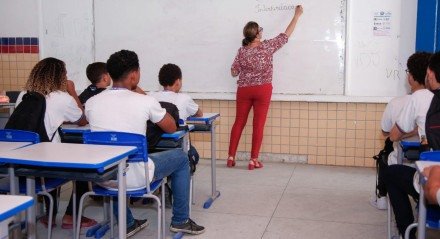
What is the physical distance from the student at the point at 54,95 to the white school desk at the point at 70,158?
2.07 feet

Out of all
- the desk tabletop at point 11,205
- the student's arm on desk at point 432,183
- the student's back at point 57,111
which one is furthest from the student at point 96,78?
the student's arm on desk at point 432,183

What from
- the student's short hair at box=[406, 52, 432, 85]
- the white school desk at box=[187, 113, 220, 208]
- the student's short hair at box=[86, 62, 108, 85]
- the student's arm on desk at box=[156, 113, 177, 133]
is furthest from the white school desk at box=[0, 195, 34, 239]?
the student's short hair at box=[406, 52, 432, 85]

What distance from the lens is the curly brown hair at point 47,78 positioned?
3396 mm

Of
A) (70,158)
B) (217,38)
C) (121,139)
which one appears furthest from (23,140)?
(217,38)

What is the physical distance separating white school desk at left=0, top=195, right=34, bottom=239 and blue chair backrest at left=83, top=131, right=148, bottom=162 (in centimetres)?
110

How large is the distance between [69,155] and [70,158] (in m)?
0.08

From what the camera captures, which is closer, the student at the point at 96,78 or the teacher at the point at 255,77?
the student at the point at 96,78

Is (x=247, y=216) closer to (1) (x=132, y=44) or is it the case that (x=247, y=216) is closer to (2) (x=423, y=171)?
(2) (x=423, y=171)

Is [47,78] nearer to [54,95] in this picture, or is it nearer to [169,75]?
[54,95]

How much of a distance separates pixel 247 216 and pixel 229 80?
2265 millimetres

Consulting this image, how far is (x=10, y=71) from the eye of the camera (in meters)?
6.45

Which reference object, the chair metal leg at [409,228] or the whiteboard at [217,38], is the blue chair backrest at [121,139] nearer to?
the chair metal leg at [409,228]

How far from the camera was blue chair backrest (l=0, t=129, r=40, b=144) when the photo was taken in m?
2.83

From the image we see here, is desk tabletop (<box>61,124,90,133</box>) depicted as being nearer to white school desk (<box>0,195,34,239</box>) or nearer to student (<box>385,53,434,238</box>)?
white school desk (<box>0,195,34,239</box>)
